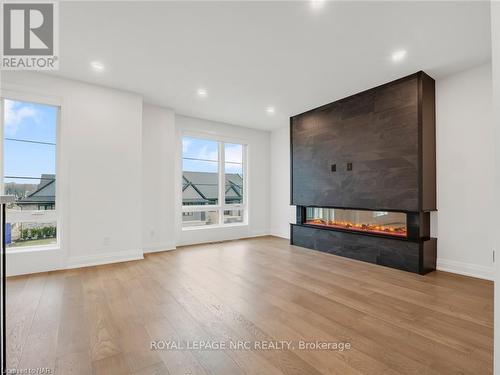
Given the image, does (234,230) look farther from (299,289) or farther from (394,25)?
(394,25)

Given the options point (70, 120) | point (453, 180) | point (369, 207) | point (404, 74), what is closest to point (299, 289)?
point (369, 207)

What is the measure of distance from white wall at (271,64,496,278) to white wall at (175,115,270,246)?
392cm

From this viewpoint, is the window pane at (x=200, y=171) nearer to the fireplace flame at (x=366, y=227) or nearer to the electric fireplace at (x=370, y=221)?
the electric fireplace at (x=370, y=221)

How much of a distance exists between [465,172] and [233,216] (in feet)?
15.2

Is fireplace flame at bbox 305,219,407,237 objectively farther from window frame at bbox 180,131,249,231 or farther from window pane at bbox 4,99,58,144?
window pane at bbox 4,99,58,144

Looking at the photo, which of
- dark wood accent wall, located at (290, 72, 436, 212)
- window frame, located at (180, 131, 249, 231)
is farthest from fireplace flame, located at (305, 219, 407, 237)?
window frame, located at (180, 131, 249, 231)

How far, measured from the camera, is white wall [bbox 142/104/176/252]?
4.82 m

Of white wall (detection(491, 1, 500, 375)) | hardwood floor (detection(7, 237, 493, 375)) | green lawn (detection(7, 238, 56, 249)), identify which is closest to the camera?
white wall (detection(491, 1, 500, 375))

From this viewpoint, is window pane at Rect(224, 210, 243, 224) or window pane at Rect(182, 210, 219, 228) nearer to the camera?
window pane at Rect(182, 210, 219, 228)

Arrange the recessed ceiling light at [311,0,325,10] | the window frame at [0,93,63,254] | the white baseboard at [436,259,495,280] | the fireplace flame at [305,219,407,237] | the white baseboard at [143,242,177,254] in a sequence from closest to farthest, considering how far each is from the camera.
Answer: the recessed ceiling light at [311,0,325,10], the white baseboard at [436,259,495,280], the window frame at [0,93,63,254], the fireplace flame at [305,219,407,237], the white baseboard at [143,242,177,254]

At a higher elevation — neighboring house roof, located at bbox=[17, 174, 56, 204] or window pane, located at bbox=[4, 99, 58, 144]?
window pane, located at bbox=[4, 99, 58, 144]

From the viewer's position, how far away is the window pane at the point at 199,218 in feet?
18.7

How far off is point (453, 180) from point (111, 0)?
460 centimetres

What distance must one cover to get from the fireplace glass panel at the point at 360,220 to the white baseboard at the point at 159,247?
286 cm
